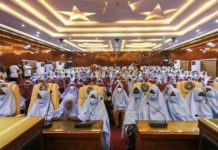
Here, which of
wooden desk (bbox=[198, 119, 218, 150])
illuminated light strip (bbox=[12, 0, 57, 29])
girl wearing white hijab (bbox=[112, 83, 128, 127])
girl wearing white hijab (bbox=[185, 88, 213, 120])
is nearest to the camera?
wooden desk (bbox=[198, 119, 218, 150])

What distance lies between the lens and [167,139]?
7.52ft

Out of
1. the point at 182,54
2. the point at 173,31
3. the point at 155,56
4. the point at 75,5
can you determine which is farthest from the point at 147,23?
the point at 155,56

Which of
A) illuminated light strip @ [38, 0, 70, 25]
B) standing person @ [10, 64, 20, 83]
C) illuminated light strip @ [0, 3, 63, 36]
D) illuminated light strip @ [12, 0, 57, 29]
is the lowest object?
standing person @ [10, 64, 20, 83]

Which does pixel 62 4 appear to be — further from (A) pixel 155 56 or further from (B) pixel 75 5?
(A) pixel 155 56

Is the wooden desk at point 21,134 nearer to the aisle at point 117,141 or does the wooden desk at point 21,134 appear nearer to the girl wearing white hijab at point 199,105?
the aisle at point 117,141

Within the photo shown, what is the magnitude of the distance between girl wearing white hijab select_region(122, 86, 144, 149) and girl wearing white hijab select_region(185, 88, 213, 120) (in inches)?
34.5

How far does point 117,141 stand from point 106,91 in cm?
217

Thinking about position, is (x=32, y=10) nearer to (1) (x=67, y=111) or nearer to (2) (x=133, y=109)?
(1) (x=67, y=111)

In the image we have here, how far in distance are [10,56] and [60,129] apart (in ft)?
28.1

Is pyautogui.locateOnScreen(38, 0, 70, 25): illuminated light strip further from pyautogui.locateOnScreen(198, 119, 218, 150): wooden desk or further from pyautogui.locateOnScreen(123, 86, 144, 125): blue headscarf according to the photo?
pyautogui.locateOnScreen(198, 119, 218, 150): wooden desk

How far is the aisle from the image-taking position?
3721mm

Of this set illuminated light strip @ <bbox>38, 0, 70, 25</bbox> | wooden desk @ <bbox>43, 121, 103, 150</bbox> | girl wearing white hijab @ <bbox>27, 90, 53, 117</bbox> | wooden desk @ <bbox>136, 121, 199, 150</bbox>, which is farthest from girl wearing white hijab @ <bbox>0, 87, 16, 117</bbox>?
illuminated light strip @ <bbox>38, 0, 70, 25</bbox>

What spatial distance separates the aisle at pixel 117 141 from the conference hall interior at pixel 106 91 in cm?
2

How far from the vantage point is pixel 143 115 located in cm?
306
